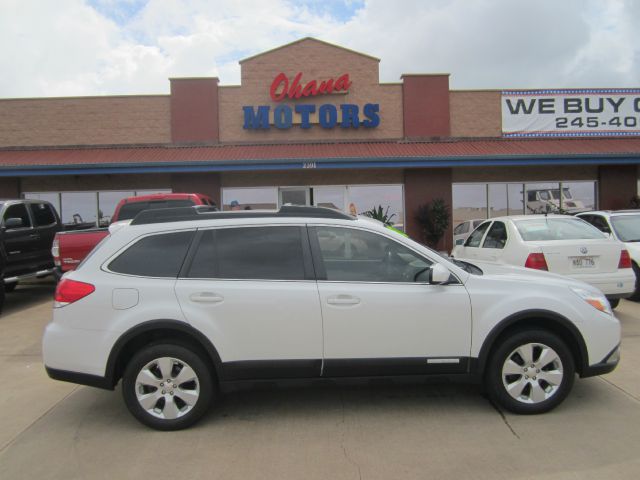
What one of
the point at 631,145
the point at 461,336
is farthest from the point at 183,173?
the point at 631,145

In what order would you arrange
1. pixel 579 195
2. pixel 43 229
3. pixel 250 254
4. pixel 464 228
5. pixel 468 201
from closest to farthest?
pixel 250 254, pixel 43 229, pixel 464 228, pixel 468 201, pixel 579 195

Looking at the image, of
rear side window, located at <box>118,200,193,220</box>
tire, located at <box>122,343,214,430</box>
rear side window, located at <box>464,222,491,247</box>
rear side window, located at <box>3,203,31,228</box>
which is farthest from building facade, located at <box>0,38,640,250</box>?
tire, located at <box>122,343,214,430</box>

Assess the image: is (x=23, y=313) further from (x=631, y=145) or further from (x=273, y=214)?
Answer: (x=631, y=145)

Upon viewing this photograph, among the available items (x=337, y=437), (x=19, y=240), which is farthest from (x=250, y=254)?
(x=19, y=240)

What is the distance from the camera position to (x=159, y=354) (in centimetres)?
391

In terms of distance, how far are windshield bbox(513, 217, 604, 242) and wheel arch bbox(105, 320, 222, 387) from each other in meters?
5.01

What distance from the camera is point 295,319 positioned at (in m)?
3.92

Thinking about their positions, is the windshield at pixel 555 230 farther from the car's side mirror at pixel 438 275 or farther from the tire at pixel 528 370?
the car's side mirror at pixel 438 275

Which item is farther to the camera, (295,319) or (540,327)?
(540,327)

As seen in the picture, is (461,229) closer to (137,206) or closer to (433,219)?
(433,219)

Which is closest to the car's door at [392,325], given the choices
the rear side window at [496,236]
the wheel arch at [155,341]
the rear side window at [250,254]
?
the rear side window at [250,254]

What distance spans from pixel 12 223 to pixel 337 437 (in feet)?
26.9

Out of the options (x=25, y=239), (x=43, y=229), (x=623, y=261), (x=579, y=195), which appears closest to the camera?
(x=623, y=261)

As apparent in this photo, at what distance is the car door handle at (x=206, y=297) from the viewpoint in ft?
12.9
